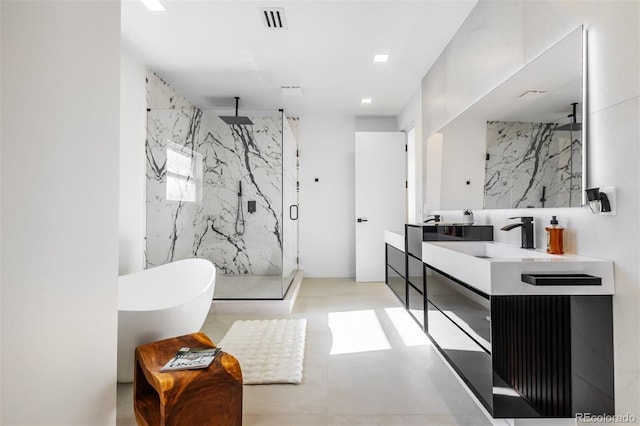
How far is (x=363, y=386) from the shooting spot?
199 centimetres

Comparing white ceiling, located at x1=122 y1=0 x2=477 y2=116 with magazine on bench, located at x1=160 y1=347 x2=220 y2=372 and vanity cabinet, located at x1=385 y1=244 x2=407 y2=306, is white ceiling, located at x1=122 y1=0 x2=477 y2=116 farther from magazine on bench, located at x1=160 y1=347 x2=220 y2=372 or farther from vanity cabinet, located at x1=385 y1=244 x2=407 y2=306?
magazine on bench, located at x1=160 y1=347 x2=220 y2=372

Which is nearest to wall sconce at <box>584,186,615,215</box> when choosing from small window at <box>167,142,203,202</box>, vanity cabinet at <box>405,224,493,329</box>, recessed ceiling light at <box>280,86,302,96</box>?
vanity cabinet at <box>405,224,493,329</box>

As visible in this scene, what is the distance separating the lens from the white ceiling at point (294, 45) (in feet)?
8.35

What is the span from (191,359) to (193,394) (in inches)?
7.5

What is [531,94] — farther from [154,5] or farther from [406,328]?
[154,5]

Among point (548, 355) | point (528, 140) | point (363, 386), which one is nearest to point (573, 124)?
point (528, 140)

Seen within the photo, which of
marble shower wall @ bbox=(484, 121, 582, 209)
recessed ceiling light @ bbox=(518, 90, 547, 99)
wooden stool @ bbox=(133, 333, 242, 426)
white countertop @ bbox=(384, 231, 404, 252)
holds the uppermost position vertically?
recessed ceiling light @ bbox=(518, 90, 547, 99)

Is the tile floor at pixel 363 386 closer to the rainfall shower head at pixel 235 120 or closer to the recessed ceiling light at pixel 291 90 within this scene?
the rainfall shower head at pixel 235 120

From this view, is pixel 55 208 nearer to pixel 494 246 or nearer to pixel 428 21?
pixel 494 246

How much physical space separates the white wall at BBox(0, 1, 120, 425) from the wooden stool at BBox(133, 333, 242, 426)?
0.21 meters

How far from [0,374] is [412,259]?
8.38 feet

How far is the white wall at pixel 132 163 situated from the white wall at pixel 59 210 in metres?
1.95

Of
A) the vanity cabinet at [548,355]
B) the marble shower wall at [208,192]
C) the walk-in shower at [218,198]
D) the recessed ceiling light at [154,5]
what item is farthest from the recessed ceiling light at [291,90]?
the vanity cabinet at [548,355]

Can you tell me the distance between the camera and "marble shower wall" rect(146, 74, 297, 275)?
3.48 meters
